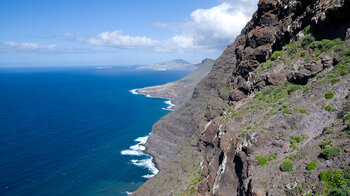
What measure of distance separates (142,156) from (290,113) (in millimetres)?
97272

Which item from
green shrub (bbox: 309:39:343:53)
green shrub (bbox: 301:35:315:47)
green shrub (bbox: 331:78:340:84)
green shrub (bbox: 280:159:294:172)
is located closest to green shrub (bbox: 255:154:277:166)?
green shrub (bbox: 280:159:294:172)

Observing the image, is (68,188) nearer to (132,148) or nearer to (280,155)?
(132,148)

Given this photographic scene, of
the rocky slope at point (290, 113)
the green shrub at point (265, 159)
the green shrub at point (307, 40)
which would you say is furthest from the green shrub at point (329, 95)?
the green shrub at point (307, 40)

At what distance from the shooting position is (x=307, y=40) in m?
30.5

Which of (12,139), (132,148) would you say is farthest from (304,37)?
(12,139)

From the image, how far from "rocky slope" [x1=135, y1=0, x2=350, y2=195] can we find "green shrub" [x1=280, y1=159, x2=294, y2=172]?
0.24 feet

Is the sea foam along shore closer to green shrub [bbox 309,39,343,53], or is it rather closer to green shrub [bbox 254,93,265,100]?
green shrub [bbox 254,93,265,100]

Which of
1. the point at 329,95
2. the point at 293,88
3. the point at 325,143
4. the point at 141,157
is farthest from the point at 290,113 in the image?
the point at 141,157

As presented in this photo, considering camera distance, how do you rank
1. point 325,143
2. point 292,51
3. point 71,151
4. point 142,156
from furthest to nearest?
point 142,156, point 71,151, point 292,51, point 325,143

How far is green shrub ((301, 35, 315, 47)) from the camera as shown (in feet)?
98.9

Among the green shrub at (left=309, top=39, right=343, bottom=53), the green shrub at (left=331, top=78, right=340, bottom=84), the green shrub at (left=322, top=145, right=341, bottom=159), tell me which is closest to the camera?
the green shrub at (left=322, top=145, right=341, bottom=159)

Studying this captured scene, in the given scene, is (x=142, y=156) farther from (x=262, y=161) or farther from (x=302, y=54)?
(x=262, y=161)

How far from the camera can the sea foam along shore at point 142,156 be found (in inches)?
4006

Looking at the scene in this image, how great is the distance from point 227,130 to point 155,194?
34.4 metres
